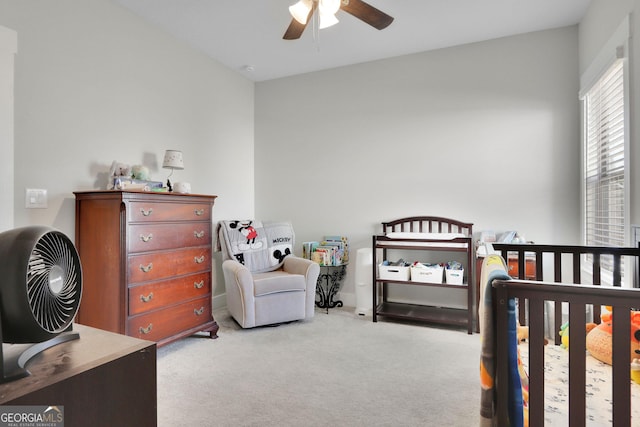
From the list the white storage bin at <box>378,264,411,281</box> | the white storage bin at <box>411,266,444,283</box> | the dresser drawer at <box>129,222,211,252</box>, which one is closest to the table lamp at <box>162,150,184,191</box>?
the dresser drawer at <box>129,222,211,252</box>

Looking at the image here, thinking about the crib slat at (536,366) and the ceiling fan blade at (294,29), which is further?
the ceiling fan blade at (294,29)

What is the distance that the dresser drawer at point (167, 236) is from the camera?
2365 mm

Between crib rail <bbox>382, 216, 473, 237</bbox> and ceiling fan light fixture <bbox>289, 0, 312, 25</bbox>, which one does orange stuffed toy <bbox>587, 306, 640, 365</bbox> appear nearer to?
crib rail <bbox>382, 216, 473, 237</bbox>

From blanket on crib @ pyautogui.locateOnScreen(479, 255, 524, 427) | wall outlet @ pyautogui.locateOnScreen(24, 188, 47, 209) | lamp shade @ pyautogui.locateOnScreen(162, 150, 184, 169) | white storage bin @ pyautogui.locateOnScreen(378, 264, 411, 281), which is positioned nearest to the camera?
blanket on crib @ pyautogui.locateOnScreen(479, 255, 524, 427)

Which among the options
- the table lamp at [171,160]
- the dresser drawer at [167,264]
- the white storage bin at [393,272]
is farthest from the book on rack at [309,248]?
the table lamp at [171,160]

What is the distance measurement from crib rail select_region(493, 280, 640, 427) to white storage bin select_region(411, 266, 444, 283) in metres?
2.21

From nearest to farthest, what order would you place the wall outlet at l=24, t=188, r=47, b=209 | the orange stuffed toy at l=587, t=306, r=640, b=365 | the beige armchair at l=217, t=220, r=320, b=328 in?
1. the orange stuffed toy at l=587, t=306, r=640, b=365
2. the wall outlet at l=24, t=188, r=47, b=209
3. the beige armchair at l=217, t=220, r=320, b=328

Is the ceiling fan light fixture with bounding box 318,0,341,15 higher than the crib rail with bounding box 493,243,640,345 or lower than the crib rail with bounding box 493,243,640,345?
higher

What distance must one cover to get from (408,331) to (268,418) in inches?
65.8

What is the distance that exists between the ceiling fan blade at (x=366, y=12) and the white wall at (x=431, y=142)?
1609mm

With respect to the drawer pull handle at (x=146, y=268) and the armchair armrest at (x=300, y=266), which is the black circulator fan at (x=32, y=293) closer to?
the drawer pull handle at (x=146, y=268)

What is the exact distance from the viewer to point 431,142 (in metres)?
3.61

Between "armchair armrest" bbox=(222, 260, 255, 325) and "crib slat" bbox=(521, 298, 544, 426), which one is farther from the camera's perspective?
"armchair armrest" bbox=(222, 260, 255, 325)

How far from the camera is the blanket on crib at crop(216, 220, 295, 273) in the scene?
3.34 m
